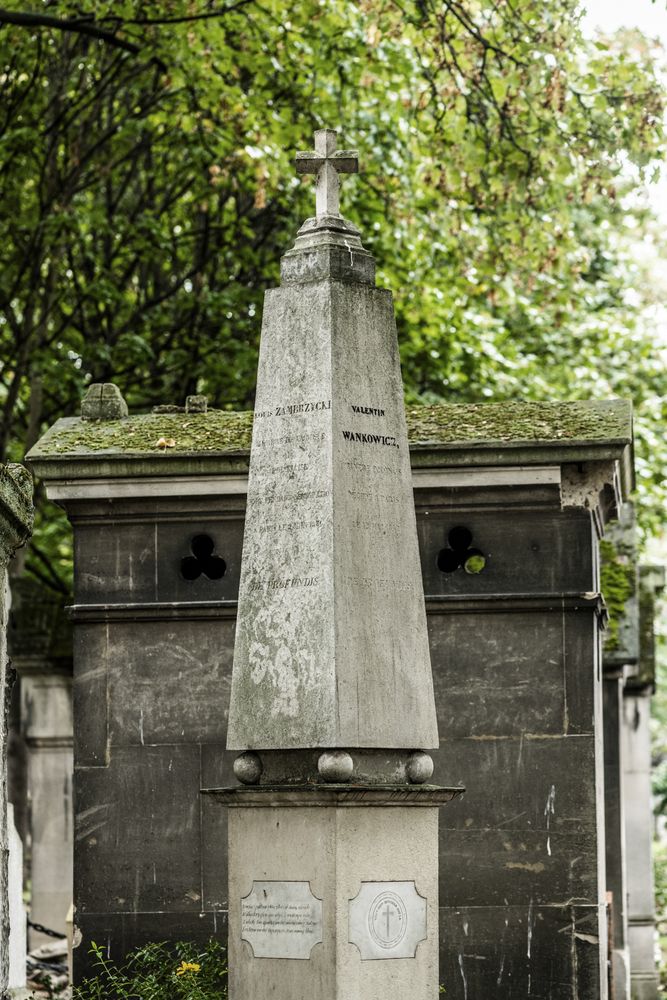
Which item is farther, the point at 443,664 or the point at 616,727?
the point at 616,727

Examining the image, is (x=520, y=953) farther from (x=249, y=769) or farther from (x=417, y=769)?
(x=249, y=769)

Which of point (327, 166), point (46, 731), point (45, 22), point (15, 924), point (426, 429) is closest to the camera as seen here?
point (327, 166)

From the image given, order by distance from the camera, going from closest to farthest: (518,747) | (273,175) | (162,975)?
(162,975) < (518,747) < (273,175)

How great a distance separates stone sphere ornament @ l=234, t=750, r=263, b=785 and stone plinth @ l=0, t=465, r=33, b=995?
39.6 inches

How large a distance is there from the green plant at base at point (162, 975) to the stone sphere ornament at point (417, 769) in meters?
1.52

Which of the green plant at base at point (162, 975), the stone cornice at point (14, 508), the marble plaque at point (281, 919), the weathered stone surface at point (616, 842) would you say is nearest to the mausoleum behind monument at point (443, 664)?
the green plant at base at point (162, 975)

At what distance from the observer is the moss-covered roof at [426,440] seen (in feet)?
29.8

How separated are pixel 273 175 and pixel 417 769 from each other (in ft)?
33.5

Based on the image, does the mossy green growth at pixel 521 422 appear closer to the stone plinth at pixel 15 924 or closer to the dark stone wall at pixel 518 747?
the dark stone wall at pixel 518 747

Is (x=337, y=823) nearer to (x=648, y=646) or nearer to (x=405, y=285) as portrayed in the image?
(x=648, y=646)

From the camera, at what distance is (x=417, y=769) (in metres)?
7.04

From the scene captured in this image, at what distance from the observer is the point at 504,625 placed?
9.16 metres

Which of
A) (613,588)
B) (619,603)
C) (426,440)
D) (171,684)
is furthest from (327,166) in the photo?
(619,603)

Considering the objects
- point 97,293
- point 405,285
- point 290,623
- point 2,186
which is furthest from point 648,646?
point 290,623
